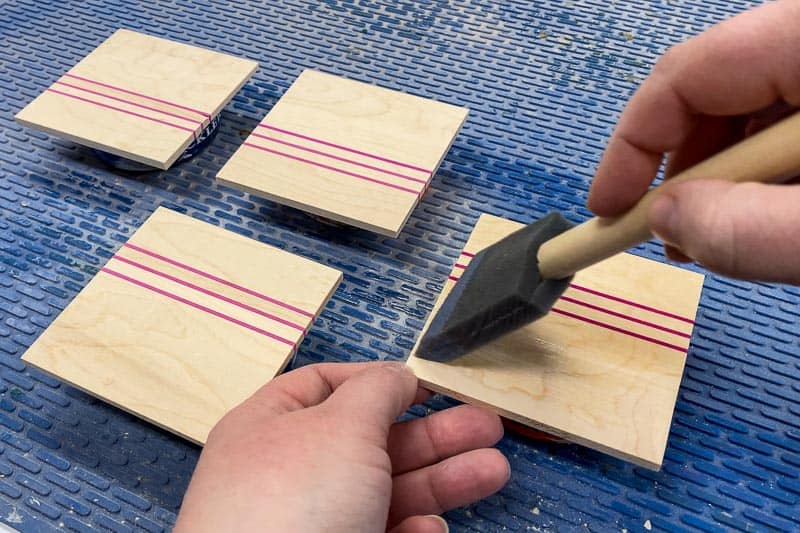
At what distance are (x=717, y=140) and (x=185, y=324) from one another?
832 millimetres

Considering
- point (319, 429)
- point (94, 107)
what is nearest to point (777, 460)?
point (319, 429)

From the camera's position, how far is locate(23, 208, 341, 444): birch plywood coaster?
0.92m

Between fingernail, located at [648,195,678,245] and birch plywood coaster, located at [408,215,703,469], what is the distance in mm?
331

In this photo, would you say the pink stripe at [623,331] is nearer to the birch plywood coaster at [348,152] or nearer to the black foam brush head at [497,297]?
the black foam brush head at [497,297]

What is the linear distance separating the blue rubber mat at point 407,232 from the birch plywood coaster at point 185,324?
0.10 metres

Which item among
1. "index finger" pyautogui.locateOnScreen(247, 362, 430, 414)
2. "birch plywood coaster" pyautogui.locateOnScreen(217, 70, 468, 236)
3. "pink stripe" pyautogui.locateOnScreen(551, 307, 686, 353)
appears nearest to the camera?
"index finger" pyautogui.locateOnScreen(247, 362, 430, 414)

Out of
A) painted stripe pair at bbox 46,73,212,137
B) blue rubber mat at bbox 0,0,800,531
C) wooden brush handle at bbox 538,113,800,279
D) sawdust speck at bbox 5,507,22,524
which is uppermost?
wooden brush handle at bbox 538,113,800,279

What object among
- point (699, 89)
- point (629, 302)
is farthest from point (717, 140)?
point (629, 302)

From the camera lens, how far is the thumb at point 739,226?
49 cm

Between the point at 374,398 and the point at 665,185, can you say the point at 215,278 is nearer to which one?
the point at 374,398

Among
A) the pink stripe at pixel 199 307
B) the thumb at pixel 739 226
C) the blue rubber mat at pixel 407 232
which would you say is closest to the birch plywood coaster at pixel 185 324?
the pink stripe at pixel 199 307

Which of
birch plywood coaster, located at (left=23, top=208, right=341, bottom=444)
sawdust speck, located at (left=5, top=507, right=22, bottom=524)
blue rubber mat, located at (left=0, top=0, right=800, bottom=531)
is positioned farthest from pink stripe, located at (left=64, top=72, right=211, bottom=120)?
sawdust speck, located at (left=5, top=507, right=22, bottom=524)

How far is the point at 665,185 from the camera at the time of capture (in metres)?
0.63

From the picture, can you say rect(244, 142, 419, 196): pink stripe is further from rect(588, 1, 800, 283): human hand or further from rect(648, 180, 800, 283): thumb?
Answer: rect(648, 180, 800, 283): thumb
